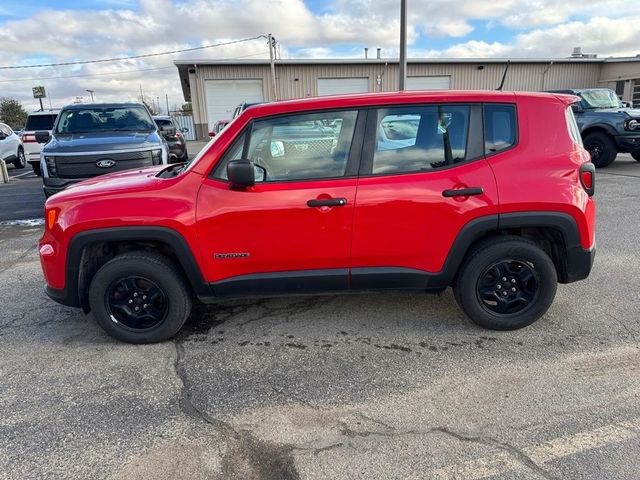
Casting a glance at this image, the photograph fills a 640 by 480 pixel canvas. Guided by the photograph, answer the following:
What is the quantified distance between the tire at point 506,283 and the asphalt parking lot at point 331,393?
0.15 meters

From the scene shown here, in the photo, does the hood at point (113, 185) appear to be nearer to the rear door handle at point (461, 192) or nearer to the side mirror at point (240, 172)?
the side mirror at point (240, 172)

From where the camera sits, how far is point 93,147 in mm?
7375

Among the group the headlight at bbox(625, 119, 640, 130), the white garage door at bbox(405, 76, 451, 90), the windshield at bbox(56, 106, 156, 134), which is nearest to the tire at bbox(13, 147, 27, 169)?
the windshield at bbox(56, 106, 156, 134)

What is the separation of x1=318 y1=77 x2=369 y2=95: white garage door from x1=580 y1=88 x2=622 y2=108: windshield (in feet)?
55.7

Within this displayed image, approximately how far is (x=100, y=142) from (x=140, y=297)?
499 centimetres

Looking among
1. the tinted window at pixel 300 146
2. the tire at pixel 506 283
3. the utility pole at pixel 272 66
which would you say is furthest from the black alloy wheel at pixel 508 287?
the utility pole at pixel 272 66

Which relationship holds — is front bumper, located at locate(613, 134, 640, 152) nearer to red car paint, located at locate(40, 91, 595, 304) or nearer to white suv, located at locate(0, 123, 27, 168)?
red car paint, located at locate(40, 91, 595, 304)

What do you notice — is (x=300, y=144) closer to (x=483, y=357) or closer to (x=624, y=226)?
(x=483, y=357)

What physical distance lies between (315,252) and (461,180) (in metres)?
1.15

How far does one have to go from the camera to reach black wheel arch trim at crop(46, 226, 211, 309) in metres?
3.25

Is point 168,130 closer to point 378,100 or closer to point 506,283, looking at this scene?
point 378,100

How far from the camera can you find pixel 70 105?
342 inches

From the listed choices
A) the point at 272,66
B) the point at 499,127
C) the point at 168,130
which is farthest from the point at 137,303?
the point at 272,66

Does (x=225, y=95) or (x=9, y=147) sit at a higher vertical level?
(x=225, y=95)
